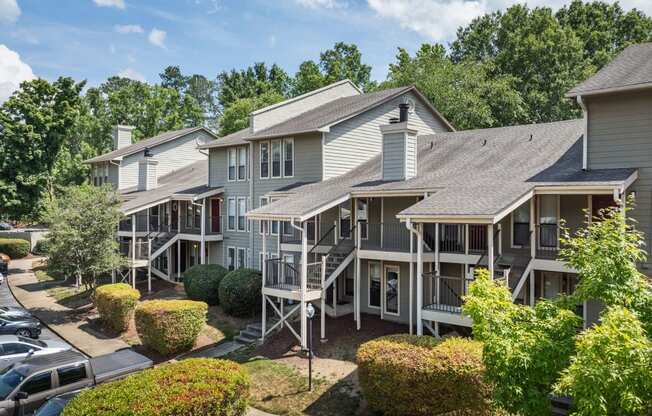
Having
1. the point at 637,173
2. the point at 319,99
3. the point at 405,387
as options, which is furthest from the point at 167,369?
the point at 319,99

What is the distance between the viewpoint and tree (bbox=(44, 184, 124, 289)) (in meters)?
25.8

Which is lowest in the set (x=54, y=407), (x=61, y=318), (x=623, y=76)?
(x=61, y=318)

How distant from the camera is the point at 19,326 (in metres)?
21.9

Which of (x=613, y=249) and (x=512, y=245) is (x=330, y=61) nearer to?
(x=512, y=245)

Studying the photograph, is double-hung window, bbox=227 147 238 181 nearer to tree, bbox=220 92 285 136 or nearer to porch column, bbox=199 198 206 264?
porch column, bbox=199 198 206 264

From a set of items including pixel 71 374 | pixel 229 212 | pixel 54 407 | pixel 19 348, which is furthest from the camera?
pixel 229 212

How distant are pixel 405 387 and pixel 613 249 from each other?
637 cm

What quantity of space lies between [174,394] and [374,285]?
40.4ft

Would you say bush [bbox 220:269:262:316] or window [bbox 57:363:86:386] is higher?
bush [bbox 220:269:262:316]

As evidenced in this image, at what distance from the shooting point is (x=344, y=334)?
64.1 ft

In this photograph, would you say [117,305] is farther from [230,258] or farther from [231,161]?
[231,161]

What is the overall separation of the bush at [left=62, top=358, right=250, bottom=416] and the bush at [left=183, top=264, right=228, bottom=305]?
13.2m

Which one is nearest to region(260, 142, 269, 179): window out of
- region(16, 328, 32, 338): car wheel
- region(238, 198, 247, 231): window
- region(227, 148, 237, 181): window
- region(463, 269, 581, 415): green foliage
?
region(238, 198, 247, 231): window

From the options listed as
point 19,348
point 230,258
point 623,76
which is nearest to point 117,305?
point 19,348
